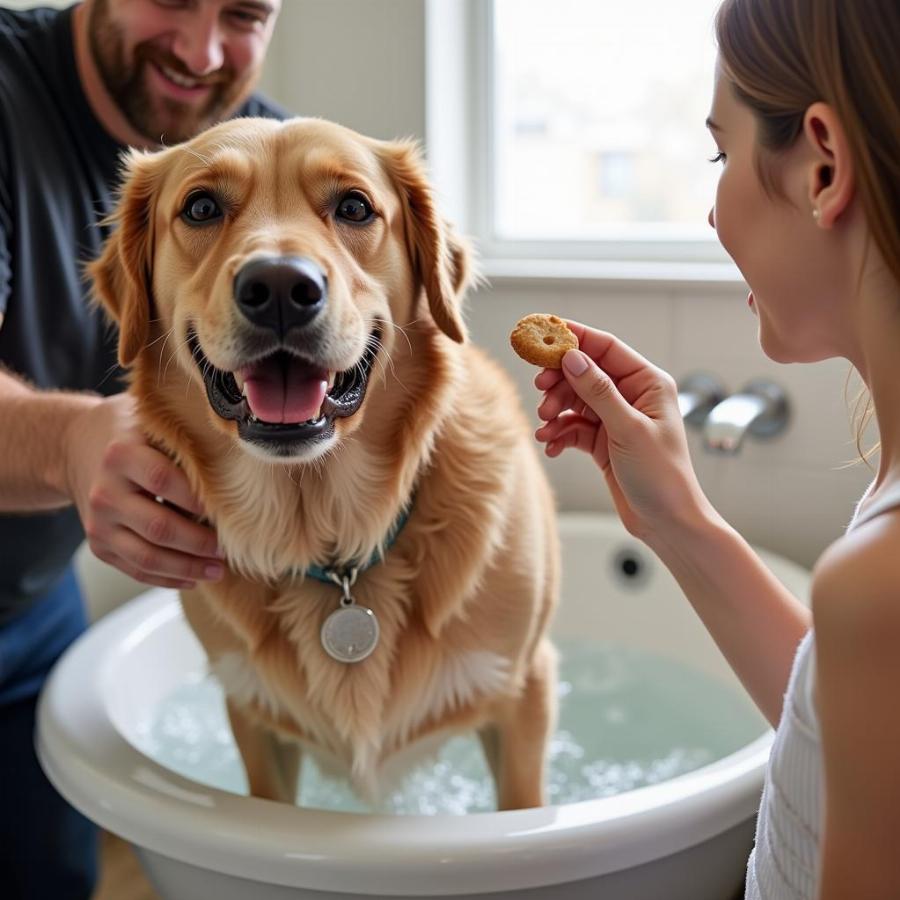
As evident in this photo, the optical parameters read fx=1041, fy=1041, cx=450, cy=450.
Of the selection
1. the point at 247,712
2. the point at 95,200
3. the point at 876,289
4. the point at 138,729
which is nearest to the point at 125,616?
the point at 138,729

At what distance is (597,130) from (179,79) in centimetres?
127

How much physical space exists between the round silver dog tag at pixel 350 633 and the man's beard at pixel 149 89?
789 millimetres

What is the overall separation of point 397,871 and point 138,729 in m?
0.87

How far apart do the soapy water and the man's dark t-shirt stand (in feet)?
1.26

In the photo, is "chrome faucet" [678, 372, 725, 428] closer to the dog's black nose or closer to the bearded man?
the bearded man

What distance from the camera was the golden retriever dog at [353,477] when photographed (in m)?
1.17

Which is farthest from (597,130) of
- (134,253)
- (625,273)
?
(134,253)

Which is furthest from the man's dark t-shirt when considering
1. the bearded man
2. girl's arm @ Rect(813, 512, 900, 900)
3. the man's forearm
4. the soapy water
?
girl's arm @ Rect(813, 512, 900, 900)

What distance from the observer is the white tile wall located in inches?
81.9

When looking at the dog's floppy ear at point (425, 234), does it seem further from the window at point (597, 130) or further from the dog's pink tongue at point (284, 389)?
the window at point (597, 130)

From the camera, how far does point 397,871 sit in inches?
41.4

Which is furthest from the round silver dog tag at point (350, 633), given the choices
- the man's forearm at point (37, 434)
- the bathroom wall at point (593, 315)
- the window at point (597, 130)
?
the window at point (597, 130)

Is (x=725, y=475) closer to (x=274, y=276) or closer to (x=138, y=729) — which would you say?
(x=138, y=729)

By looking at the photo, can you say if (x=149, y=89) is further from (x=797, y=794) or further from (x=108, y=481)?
(x=797, y=794)
